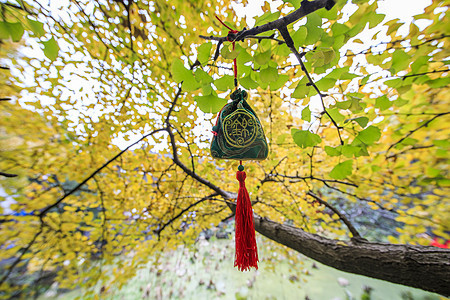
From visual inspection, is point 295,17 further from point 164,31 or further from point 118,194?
point 118,194

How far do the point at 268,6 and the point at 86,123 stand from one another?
3.09ft

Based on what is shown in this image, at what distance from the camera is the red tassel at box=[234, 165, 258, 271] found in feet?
1.58

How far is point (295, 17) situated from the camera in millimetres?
258

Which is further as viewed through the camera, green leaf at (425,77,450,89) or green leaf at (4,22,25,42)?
green leaf at (425,77,450,89)

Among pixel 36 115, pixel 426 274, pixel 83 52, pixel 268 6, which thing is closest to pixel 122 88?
pixel 83 52

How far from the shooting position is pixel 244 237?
0.50 meters

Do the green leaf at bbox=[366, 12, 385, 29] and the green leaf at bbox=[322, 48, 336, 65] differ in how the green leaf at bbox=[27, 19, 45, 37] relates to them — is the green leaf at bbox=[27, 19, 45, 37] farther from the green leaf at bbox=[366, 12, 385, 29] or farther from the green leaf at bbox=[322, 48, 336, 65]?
the green leaf at bbox=[366, 12, 385, 29]

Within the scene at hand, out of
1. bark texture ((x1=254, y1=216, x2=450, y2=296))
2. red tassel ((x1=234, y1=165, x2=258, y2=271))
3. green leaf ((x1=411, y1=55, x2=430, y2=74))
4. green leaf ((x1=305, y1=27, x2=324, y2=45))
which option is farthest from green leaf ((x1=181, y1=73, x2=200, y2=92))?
bark texture ((x1=254, y1=216, x2=450, y2=296))

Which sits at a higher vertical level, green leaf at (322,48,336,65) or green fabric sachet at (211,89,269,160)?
green leaf at (322,48,336,65)

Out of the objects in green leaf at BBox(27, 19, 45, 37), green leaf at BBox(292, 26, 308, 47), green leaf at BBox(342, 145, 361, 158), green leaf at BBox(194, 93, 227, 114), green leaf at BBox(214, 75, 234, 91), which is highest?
green leaf at BBox(292, 26, 308, 47)

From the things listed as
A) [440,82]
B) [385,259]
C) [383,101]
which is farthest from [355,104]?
[385,259]

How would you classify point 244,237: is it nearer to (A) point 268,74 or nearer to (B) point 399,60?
(A) point 268,74

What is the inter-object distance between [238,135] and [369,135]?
0.33 metres

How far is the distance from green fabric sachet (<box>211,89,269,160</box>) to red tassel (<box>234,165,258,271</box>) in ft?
0.35
